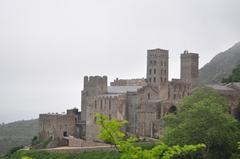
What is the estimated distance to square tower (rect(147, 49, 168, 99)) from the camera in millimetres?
93500

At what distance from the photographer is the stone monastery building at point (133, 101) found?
73.6 metres

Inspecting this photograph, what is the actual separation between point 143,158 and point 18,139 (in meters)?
123

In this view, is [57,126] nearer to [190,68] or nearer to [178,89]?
[178,89]

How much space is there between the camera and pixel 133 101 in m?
78.5

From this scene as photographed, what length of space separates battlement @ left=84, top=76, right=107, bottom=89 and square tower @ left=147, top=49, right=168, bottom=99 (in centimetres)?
1023

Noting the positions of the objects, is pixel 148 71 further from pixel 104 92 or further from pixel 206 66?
pixel 206 66

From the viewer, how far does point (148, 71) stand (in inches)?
3743

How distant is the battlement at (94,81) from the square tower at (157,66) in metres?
10.2

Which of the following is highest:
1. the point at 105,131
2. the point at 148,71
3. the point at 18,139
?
the point at 148,71

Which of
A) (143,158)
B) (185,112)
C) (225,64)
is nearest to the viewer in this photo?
(143,158)

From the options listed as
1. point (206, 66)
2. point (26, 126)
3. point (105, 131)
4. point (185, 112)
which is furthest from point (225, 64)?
point (105, 131)

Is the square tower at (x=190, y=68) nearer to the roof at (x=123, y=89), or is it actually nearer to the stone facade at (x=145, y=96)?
the stone facade at (x=145, y=96)

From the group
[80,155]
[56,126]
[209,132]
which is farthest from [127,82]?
[209,132]

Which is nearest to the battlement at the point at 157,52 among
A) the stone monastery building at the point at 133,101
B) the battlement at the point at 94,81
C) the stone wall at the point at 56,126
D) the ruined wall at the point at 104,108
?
the stone monastery building at the point at 133,101
